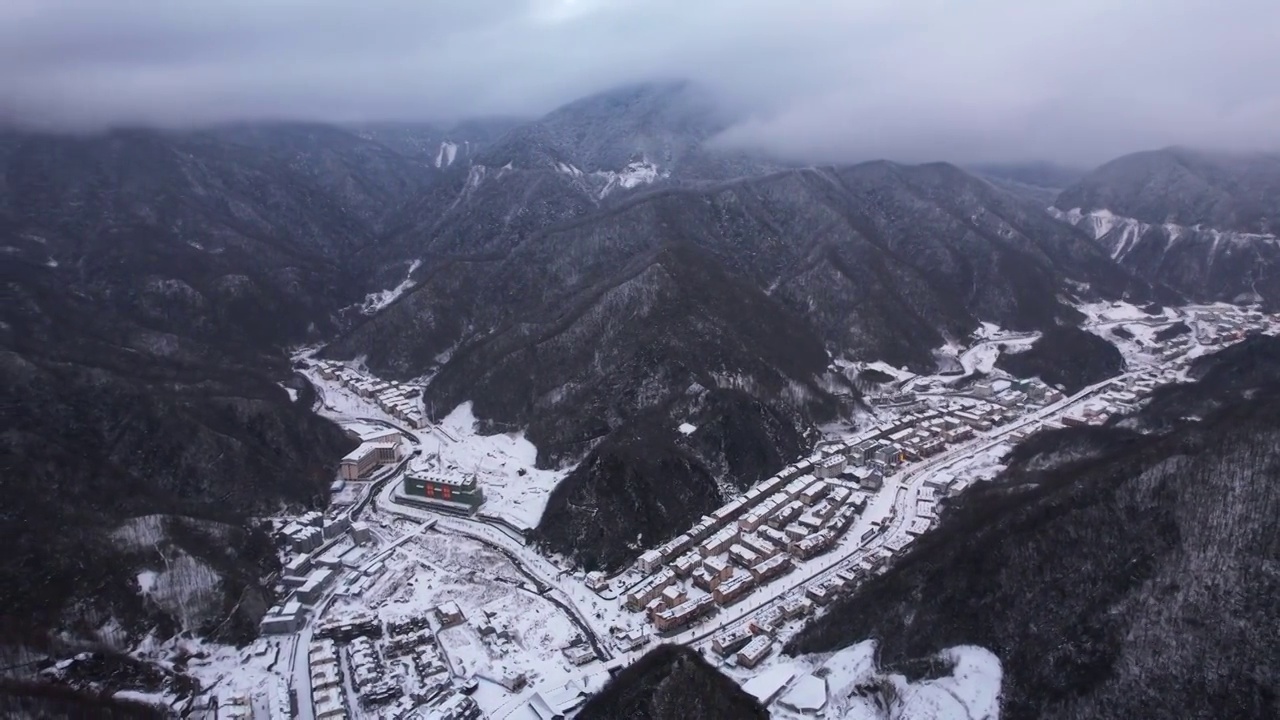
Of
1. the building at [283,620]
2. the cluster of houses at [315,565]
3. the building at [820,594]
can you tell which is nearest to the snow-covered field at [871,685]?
the building at [820,594]

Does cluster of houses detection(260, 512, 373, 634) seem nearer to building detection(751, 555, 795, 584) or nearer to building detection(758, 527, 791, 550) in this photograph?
building detection(751, 555, 795, 584)

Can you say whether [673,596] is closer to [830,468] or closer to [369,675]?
[369,675]

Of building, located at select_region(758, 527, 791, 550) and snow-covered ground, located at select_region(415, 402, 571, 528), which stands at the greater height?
snow-covered ground, located at select_region(415, 402, 571, 528)

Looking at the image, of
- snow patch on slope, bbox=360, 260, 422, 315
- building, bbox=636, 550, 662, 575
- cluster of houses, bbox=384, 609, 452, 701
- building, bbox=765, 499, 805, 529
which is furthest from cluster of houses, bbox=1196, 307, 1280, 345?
snow patch on slope, bbox=360, 260, 422, 315

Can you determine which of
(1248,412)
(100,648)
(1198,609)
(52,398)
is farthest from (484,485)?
(1248,412)

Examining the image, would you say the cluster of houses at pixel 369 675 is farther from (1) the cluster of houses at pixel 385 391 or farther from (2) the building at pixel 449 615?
(1) the cluster of houses at pixel 385 391
